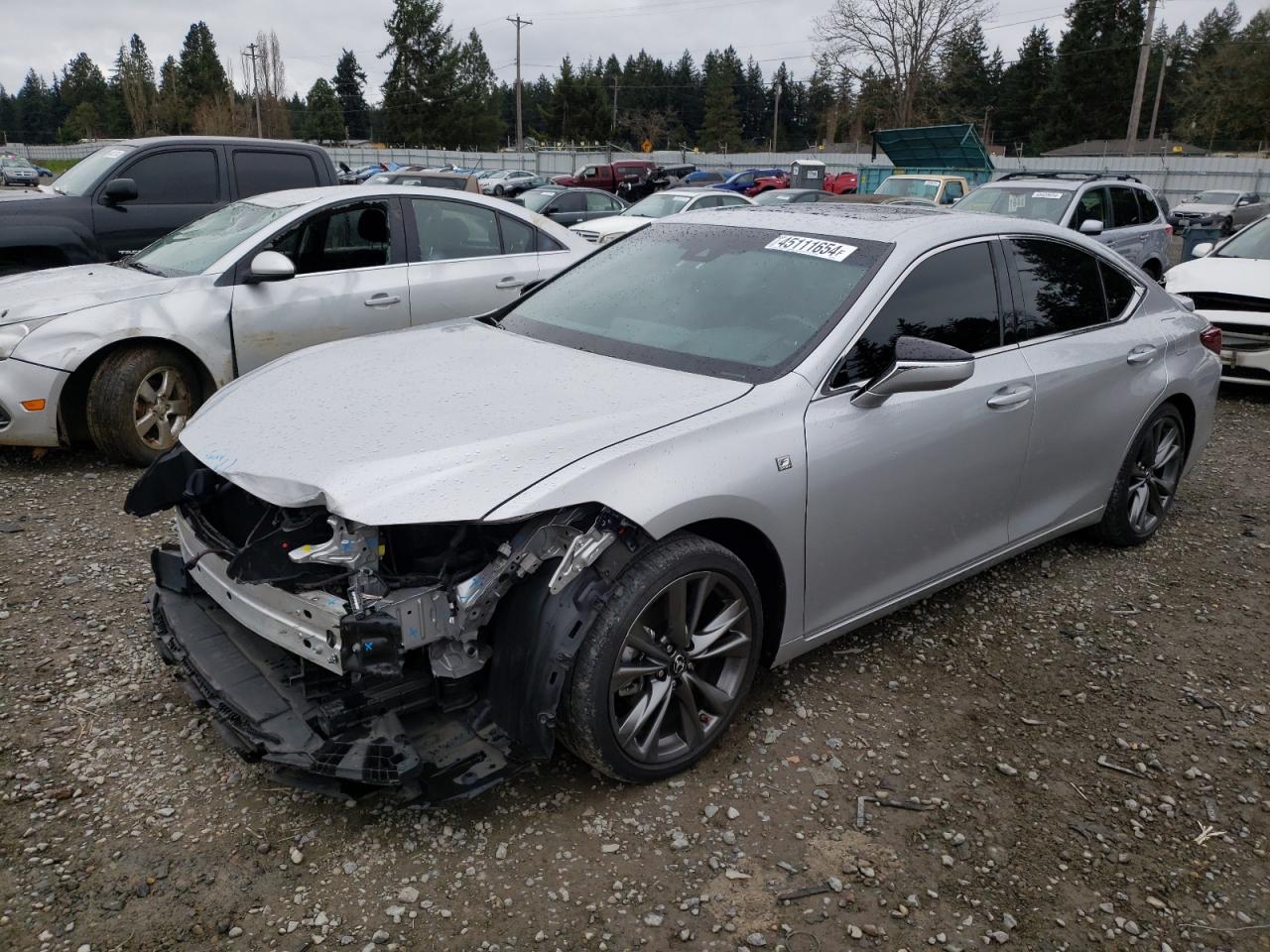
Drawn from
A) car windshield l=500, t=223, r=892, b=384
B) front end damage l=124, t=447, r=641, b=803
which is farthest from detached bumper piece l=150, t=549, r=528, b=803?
car windshield l=500, t=223, r=892, b=384

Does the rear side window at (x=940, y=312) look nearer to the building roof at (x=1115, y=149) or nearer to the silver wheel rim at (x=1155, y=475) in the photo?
the silver wheel rim at (x=1155, y=475)

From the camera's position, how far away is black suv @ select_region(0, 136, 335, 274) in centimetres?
721

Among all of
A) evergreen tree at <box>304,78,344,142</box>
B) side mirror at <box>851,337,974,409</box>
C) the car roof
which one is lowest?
side mirror at <box>851,337,974,409</box>

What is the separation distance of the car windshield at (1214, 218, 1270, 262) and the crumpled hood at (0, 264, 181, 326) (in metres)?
9.20

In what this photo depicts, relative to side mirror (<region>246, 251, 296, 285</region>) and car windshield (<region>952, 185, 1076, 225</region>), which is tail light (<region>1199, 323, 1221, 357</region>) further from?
car windshield (<region>952, 185, 1076, 225</region>)

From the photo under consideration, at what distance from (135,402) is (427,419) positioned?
3.39 m

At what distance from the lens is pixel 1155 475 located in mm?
4848

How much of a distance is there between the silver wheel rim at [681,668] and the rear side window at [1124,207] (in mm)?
10060

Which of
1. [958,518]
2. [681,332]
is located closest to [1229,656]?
[958,518]

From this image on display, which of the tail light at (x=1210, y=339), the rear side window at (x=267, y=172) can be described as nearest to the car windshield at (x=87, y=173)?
the rear side window at (x=267, y=172)

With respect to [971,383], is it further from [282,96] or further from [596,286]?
[282,96]

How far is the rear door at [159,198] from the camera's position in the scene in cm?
759

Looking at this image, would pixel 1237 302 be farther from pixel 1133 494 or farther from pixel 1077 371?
pixel 1077 371

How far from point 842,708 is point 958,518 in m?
0.85
